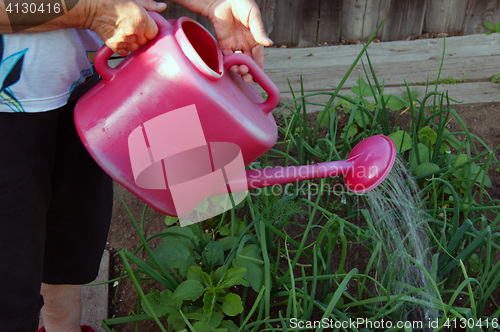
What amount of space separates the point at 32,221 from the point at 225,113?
463 millimetres

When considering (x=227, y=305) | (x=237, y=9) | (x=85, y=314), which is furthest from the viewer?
(x=85, y=314)

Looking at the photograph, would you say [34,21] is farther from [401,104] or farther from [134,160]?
[401,104]

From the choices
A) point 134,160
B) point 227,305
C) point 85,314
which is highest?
point 134,160

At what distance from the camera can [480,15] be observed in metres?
2.89

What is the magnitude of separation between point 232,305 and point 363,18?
2.05 m

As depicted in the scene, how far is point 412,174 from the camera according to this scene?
5.69 feet

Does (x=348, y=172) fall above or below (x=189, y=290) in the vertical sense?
above

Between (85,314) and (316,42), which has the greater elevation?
(316,42)

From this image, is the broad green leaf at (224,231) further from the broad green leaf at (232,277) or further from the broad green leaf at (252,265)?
the broad green leaf at (232,277)

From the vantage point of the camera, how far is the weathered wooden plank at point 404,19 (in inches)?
111

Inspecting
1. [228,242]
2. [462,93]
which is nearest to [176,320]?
[228,242]

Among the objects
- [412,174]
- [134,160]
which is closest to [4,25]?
[134,160]

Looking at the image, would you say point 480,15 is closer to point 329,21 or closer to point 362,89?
point 329,21

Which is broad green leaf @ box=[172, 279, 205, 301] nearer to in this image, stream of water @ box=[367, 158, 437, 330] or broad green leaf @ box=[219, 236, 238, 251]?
broad green leaf @ box=[219, 236, 238, 251]
